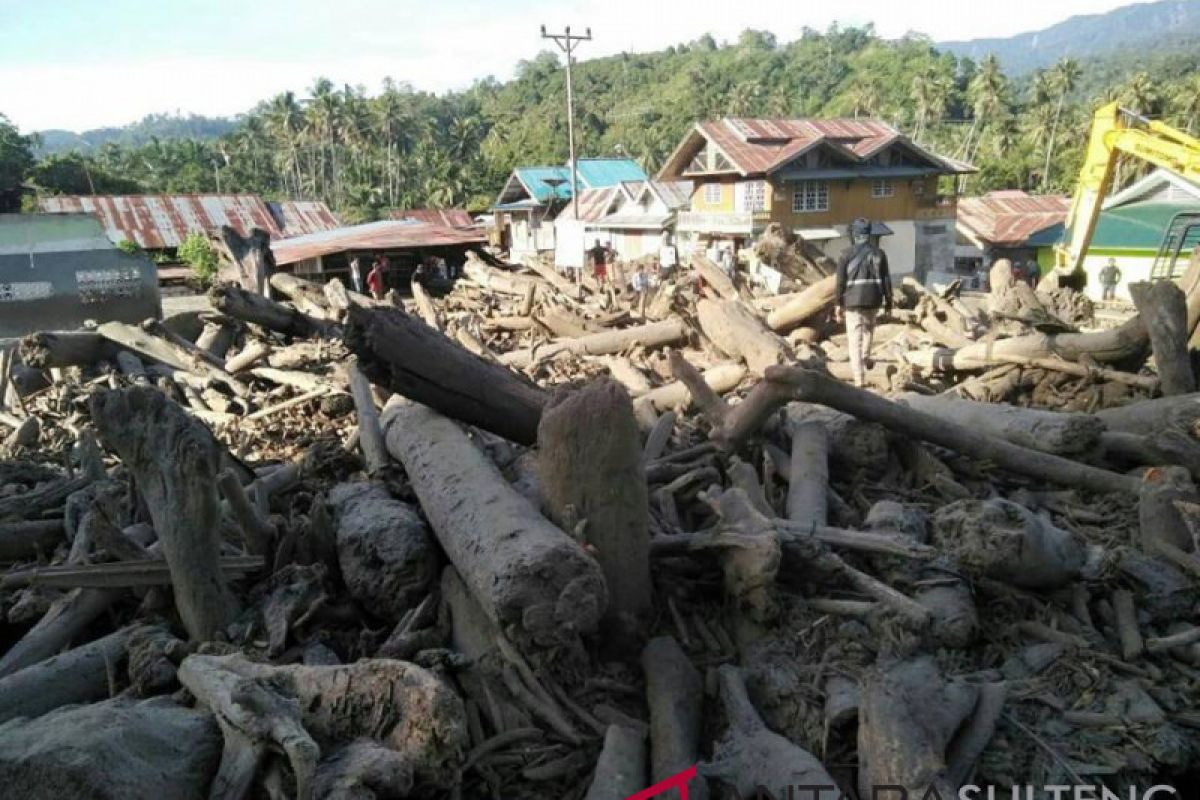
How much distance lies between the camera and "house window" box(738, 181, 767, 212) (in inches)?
1216

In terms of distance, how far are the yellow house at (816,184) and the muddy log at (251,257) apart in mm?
19079

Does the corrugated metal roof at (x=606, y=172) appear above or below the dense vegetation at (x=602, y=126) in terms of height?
below

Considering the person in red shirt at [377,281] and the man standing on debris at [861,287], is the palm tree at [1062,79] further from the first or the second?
the man standing on debris at [861,287]

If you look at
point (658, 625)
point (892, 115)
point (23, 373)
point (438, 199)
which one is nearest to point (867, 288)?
point (658, 625)

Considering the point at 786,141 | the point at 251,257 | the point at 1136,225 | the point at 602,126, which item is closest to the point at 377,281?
the point at 251,257

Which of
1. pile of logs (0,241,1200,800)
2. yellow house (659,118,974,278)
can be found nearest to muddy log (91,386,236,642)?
pile of logs (0,241,1200,800)

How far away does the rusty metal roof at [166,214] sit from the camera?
3077 cm

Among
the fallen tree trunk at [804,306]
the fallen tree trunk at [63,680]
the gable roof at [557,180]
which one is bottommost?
the fallen tree trunk at [63,680]

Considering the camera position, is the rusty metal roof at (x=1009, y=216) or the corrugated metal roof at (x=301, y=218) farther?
the rusty metal roof at (x=1009, y=216)

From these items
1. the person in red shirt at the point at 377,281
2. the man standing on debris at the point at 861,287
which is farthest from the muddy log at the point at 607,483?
the person in red shirt at the point at 377,281

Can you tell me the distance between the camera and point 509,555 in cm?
368

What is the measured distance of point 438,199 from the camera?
58312 millimetres

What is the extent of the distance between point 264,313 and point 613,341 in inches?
171

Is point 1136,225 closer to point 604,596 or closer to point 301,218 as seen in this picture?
point 604,596
